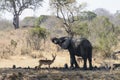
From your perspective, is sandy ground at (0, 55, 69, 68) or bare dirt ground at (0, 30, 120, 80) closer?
bare dirt ground at (0, 30, 120, 80)

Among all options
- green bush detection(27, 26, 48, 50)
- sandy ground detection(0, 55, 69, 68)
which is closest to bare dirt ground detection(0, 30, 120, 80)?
sandy ground detection(0, 55, 69, 68)

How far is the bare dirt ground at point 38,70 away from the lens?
1189cm

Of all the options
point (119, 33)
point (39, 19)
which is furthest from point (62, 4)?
point (39, 19)

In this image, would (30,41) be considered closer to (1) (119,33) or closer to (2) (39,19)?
(1) (119,33)

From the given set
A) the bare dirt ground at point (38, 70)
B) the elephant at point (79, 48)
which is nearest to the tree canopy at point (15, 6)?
the bare dirt ground at point (38, 70)

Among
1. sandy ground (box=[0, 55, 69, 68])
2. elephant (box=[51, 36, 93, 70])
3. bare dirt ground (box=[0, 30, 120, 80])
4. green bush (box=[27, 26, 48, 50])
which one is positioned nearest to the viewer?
bare dirt ground (box=[0, 30, 120, 80])

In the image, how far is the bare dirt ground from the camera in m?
11.9

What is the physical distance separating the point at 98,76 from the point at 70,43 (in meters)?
4.70

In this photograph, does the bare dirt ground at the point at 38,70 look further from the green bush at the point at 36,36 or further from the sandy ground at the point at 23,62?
the green bush at the point at 36,36

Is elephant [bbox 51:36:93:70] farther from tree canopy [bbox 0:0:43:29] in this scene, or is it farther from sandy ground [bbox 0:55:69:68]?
tree canopy [bbox 0:0:43:29]

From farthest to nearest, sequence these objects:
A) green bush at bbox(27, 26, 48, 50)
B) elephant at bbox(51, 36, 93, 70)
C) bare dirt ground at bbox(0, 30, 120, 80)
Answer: green bush at bbox(27, 26, 48, 50) < elephant at bbox(51, 36, 93, 70) < bare dirt ground at bbox(0, 30, 120, 80)

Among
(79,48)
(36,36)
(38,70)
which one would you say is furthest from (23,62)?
(38,70)

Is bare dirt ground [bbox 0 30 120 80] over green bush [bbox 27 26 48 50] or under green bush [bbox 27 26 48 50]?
under

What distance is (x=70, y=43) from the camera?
17.0m
